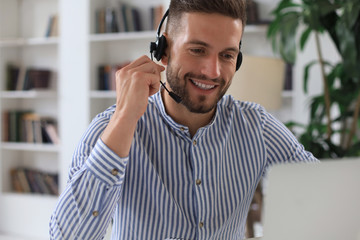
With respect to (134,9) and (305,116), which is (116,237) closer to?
(305,116)

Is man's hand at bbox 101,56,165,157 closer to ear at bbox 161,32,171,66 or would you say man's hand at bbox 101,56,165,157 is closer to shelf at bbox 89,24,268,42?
ear at bbox 161,32,171,66

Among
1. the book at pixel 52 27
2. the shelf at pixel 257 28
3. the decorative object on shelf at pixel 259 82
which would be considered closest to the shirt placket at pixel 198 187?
the decorative object on shelf at pixel 259 82

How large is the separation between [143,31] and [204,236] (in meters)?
2.92

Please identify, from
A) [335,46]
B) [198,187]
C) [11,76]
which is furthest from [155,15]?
[198,187]

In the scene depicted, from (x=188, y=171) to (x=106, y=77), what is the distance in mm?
2794

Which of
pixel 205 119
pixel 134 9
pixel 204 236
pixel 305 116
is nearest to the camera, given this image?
pixel 204 236

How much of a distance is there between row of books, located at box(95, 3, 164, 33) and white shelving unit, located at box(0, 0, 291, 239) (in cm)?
6

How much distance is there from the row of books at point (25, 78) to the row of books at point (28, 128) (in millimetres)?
252

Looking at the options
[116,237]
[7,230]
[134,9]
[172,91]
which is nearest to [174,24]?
[172,91]

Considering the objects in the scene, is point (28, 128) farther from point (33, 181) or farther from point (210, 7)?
point (210, 7)

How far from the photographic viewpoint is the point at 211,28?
115 centimetres

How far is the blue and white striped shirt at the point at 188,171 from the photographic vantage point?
1187 millimetres

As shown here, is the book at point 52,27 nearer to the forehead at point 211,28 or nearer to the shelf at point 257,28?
the shelf at point 257,28

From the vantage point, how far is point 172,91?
49.7 inches
